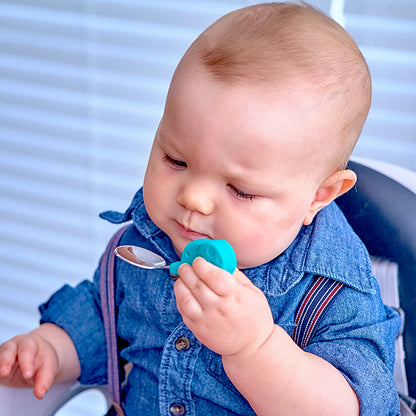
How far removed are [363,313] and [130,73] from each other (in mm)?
953

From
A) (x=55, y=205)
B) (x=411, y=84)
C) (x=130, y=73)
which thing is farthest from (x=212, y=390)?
(x=55, y=205)

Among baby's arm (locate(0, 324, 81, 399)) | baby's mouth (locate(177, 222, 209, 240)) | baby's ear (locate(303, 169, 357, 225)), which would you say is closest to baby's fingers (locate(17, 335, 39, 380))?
baby's arm (locate(0, 324, 81, 399))

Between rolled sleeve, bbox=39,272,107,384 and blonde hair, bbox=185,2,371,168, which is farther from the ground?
blonde hair, bbox=185,2,371,168

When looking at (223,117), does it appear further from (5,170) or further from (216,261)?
(5,170)

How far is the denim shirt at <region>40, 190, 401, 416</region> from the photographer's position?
0.72 meters

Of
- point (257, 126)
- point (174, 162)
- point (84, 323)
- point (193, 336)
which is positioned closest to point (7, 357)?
point (84, 323)

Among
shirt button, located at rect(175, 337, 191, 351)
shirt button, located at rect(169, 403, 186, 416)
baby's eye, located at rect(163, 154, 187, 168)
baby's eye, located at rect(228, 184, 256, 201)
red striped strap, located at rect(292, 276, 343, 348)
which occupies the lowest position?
shirt button, located at rect(169, 403, 186, 416)

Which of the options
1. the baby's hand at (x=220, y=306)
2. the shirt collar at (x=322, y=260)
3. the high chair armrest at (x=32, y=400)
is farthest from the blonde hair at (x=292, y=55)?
the high chair armrest at (x=32, y=400)

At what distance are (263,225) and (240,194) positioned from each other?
5cm

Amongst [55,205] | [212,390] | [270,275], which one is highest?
[270,275]

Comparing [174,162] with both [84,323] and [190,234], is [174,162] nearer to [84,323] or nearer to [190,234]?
[190,234]

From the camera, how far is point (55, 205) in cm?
170

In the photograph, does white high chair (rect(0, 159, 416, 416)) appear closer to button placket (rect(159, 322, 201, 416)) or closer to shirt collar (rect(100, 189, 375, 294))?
shirt collar (rect(100, 189, 375, 294))

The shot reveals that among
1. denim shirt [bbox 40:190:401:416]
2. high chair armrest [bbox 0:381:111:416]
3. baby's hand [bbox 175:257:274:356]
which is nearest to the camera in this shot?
baby's hand [bbox 175:257:274:356]
